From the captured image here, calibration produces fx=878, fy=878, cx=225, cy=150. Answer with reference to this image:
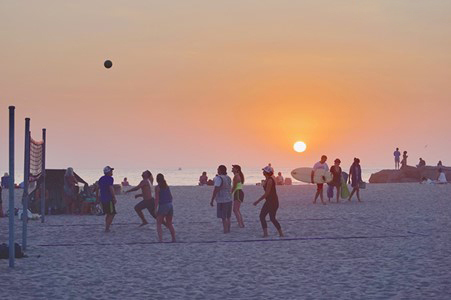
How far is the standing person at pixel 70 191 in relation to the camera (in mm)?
32000

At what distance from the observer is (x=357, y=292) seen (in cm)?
1235

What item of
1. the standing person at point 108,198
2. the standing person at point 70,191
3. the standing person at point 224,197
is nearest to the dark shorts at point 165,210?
the standing person at point 224,197

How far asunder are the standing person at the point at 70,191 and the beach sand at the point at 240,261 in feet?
13.6

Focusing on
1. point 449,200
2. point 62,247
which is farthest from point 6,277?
point 449,200

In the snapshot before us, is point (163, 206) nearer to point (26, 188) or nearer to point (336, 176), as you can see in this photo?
point (26, 188)

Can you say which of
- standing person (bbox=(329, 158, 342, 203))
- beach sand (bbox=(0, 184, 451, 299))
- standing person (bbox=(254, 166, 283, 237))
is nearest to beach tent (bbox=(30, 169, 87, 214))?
beach sand (bbox=(0, 184, 451, 299))

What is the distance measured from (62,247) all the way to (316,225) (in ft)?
27.3

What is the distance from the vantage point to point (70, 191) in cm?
3250

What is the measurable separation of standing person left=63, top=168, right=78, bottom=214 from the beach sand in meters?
4.15

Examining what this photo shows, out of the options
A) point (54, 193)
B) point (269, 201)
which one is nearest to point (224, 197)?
point (269, 201)

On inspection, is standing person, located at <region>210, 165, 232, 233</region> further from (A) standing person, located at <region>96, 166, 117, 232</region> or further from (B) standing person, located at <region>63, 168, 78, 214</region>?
(B) standing person, located at <region>63, 168, 78, 214</region>

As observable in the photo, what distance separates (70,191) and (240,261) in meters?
17.2

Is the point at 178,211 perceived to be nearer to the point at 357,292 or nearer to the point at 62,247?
the point at 62,247

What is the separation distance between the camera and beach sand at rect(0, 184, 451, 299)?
12.6 meters
